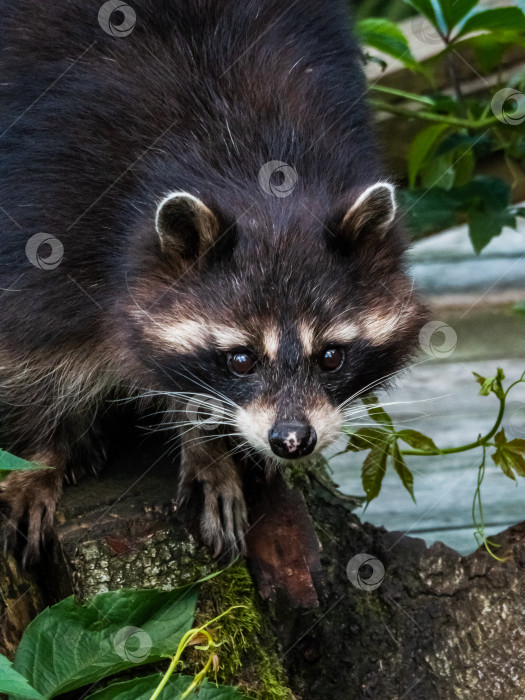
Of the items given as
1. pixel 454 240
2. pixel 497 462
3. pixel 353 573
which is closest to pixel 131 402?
pixel 353 573

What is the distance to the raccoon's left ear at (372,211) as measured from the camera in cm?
291

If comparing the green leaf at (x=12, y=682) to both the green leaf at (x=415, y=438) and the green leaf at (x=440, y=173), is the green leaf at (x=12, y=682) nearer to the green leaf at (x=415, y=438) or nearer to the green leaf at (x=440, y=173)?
the green leaf at (x=415, y=438)

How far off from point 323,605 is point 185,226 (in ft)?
4.27

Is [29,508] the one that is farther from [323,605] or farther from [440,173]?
[440,173]

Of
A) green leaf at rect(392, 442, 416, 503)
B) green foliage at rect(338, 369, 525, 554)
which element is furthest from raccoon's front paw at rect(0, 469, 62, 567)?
green leaf at rect(392, 442, 416, 503)

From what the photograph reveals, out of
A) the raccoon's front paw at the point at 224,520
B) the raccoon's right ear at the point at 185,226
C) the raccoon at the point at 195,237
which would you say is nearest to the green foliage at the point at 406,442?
the raccoon at the point at 195,237

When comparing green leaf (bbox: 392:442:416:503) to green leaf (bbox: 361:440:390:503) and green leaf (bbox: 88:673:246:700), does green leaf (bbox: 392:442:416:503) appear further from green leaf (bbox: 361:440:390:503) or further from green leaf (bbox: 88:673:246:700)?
green leaf (bbox: 88:673:246:700)

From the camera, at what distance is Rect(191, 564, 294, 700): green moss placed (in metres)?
2.93

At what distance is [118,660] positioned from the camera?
2576mm

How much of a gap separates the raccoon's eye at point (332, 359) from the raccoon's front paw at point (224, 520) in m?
0.59

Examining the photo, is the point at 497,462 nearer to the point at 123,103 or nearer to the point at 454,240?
the point at 123,103

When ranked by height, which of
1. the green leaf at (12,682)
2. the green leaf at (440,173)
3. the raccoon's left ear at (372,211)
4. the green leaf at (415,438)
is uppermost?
the raccoon's left ear at (372,211)

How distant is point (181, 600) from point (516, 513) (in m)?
2.29

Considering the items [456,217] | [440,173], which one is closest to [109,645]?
[440,173]
